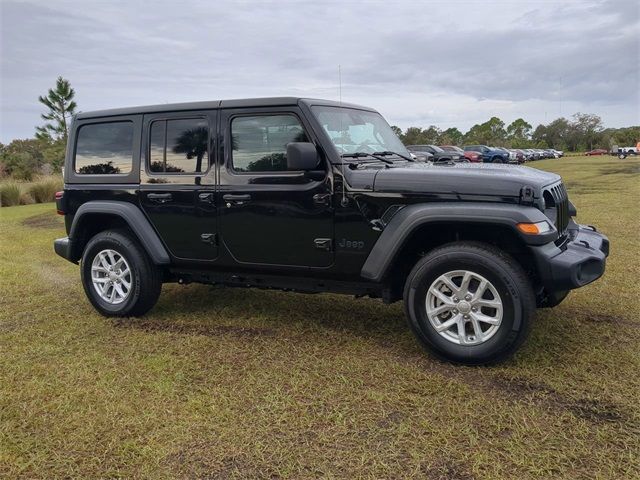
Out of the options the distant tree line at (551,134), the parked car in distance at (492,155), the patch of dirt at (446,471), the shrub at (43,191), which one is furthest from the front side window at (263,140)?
the distant tree line at (551,134)

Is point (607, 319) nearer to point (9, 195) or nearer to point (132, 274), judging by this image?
point (132, 274)

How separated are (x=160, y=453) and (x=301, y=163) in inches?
81.0

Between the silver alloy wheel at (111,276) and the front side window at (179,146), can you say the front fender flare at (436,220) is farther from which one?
the silver alloy wheel at (111,276)

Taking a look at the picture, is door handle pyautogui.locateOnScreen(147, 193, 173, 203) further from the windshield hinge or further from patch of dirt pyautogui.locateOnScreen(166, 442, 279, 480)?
the windshield hinge

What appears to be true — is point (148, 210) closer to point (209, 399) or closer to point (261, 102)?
point (261, 102)

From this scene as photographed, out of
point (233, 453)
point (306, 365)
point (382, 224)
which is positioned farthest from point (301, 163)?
point (233, 453)

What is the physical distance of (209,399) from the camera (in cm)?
321

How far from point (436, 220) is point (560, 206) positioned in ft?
3.40

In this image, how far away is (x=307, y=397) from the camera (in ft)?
10.5

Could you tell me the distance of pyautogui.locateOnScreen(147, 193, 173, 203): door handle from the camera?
177 inches

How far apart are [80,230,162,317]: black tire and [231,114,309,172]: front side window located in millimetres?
1284

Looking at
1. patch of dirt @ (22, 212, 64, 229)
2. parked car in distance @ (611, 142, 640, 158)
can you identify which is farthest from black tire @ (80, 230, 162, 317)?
parked car in distance @ (611, 142, 640, 158)

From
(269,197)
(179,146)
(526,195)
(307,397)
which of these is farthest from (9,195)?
(526,195)

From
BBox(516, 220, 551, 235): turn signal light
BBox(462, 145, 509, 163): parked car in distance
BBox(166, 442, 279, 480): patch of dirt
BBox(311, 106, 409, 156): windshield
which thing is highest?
BBox(462, 145, 509, 163): parked car in distance
